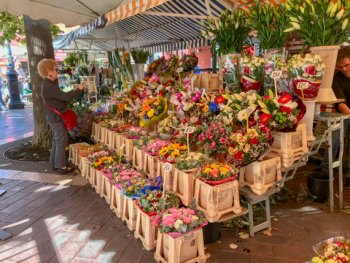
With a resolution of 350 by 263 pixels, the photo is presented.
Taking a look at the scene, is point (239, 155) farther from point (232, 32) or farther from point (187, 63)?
point (187, 63)

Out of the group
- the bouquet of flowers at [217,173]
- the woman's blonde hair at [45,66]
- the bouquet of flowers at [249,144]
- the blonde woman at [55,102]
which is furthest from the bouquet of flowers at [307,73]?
the woman's blonde hair at [45,66]

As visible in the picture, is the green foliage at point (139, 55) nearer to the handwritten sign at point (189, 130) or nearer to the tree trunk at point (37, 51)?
the tree trunk at point (37, 51)

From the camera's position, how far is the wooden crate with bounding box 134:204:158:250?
278 cm

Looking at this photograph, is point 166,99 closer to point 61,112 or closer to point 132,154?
point 132,154

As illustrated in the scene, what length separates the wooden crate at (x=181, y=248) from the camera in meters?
2.46

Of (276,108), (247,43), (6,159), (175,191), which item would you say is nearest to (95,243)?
(175,191)

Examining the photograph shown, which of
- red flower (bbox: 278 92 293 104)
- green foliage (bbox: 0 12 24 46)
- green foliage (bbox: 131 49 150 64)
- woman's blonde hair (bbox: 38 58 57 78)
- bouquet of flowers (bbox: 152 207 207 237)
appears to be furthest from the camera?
green foliage (bbox: 0 12 24 46)

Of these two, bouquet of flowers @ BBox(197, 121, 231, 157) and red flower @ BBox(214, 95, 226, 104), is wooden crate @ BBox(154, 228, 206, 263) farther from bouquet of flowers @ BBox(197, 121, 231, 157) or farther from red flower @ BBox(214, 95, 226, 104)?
red flower @ BBox(214, 95, 226, 104)

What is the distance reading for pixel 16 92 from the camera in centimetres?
1272

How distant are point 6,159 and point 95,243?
3948 millimetres

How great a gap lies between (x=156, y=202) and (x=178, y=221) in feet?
1.54

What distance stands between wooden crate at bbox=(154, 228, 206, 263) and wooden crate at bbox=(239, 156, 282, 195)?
28.9 inches

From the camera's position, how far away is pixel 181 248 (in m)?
2.50

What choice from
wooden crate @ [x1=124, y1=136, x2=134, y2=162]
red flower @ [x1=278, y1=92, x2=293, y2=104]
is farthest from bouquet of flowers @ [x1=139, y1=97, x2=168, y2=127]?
red flower @ [x1=278, y1=92, x2=293, y2=104]
